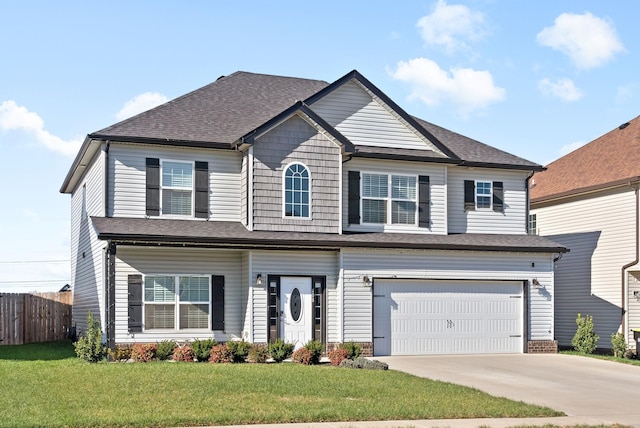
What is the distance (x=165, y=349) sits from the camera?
72.1ft

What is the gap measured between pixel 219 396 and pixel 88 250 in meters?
→ 13.4

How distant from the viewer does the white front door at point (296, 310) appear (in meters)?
24.3

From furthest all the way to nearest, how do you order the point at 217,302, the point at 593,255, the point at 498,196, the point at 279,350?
the point at 593,255
the point at 498,196
the point at 217,302
the point at 279,350

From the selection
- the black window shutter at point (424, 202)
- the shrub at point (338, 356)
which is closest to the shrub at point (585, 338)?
the black window shutter at point (424, 202)

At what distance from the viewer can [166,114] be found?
85.0 ft

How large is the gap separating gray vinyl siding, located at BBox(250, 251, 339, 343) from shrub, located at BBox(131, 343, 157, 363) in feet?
10.3

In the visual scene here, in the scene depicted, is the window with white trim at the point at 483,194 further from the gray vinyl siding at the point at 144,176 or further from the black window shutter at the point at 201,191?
the black window shutter at the point at 201,191

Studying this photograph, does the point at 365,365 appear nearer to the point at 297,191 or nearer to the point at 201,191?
the point at 297,191

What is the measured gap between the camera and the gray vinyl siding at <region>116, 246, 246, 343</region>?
23.1 m

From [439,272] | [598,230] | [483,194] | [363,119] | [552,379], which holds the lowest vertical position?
[552,379]

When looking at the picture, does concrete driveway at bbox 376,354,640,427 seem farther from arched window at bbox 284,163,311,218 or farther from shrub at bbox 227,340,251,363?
arched window at bbox 284,163,311,218

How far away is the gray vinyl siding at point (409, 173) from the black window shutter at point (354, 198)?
0.10 metres

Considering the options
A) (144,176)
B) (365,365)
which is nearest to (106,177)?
(144,176)

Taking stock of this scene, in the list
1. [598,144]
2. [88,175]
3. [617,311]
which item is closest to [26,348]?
[88,175]
